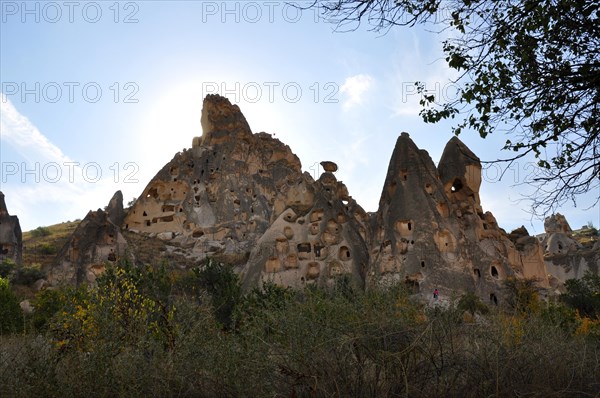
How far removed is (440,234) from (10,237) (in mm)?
32297

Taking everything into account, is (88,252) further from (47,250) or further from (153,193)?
(47,250)

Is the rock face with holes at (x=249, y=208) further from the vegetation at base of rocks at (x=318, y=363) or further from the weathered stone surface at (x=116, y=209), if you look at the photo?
the vegetation at base of rocks at (x=318, y=363)

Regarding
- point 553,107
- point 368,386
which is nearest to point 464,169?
point 553,107

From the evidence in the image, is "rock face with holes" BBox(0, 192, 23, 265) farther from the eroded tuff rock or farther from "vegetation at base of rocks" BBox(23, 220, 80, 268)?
the eroded tuff rock

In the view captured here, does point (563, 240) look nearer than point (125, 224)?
No

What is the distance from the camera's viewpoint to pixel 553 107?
6465 mm

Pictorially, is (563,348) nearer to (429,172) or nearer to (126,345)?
(126,345)

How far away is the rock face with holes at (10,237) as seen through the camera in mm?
40125

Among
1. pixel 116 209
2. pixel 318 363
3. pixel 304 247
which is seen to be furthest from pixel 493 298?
pixel 116 209

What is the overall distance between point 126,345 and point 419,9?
18.6 feet

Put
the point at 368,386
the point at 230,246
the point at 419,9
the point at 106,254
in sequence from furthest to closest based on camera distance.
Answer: the point at 230,246 → the point at 106,254 → the point at 419,9 → the point at 368,386

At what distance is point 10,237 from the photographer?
4084 cm

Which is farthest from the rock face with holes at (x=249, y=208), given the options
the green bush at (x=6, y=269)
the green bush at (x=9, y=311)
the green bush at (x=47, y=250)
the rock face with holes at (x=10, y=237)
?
the green bush at (x=6, y=269)

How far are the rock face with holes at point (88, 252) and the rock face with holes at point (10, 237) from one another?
847 cm
